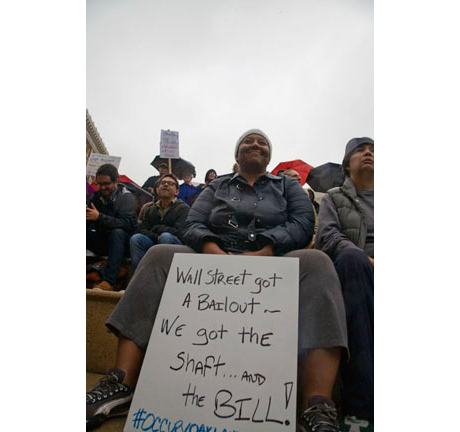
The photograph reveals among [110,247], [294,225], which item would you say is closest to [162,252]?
[110,247]

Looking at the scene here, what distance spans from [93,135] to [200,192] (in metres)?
0.57

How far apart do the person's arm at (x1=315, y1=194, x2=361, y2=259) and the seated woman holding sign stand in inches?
1.7

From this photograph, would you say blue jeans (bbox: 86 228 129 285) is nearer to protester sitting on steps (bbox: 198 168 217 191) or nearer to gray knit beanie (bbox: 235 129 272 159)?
protester sitting on steps (bbox: 198 168 217 191)

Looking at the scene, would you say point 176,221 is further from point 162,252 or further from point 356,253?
point 356,253

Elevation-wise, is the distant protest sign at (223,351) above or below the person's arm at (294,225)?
below

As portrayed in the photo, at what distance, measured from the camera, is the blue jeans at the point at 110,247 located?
4.91 ft

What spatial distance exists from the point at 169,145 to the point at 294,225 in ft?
2.11

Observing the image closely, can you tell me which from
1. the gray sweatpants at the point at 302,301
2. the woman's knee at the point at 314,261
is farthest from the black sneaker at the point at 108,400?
the woman's knee at the point at 314,261

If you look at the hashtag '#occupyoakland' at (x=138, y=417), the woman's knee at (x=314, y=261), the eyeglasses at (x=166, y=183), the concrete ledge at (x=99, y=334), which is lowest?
the hashtag '#occupyoakland' at (x=138, y=417)

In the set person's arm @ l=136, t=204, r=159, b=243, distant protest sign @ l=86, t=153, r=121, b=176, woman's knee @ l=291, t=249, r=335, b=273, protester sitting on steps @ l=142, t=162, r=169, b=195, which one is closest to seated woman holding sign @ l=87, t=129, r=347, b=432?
woman's knee @ l=291, t=249, r=335, b=273

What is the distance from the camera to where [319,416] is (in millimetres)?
1006

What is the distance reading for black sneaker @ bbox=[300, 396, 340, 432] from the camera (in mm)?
987

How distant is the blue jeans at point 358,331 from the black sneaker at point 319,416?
0.10 metres

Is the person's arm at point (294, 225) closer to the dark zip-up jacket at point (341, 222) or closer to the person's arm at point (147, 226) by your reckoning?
the dark zip-up jacket at point (341, 222)
